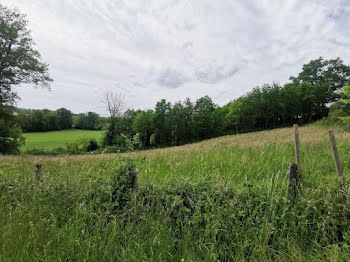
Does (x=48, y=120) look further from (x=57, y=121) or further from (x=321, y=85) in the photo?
(x=321, y=85)

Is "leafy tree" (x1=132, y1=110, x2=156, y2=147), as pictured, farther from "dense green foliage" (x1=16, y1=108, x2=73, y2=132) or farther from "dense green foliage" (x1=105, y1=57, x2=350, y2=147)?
"dense green foliage" (x1=16, y1=108, x2=73, y2=132)

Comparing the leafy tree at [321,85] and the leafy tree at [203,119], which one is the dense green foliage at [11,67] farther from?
the leafy tree at [321,85]

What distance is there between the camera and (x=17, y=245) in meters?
2.08

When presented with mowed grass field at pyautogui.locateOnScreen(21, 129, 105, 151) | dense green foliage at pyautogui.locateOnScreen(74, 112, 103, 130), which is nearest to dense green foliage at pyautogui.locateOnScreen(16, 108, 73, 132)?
dense green foliage at pyautogui.locateOnScreen(74, 112, 103, 130)

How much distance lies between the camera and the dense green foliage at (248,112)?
145 ft

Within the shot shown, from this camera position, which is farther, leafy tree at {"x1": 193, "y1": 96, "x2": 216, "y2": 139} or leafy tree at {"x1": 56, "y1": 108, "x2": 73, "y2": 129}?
leafy tree at {"x1": 56, "y1": 108, "x2": 73, "y2": 129}

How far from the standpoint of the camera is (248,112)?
47.5 meters

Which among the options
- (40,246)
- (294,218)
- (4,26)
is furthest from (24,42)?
(294,218)

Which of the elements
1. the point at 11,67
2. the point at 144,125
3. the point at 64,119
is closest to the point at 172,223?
the point at 11,67

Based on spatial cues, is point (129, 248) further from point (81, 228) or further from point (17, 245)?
point (17, 245)

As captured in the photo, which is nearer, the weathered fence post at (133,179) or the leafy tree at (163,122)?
the weathered fence post at (133,179)

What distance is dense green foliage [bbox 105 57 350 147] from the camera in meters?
44.2

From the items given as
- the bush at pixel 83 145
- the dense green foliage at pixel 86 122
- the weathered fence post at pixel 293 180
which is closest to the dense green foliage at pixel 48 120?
the dense green foliage at pixel 86 122

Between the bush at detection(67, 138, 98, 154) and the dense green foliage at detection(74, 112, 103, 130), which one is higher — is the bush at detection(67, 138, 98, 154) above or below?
below
